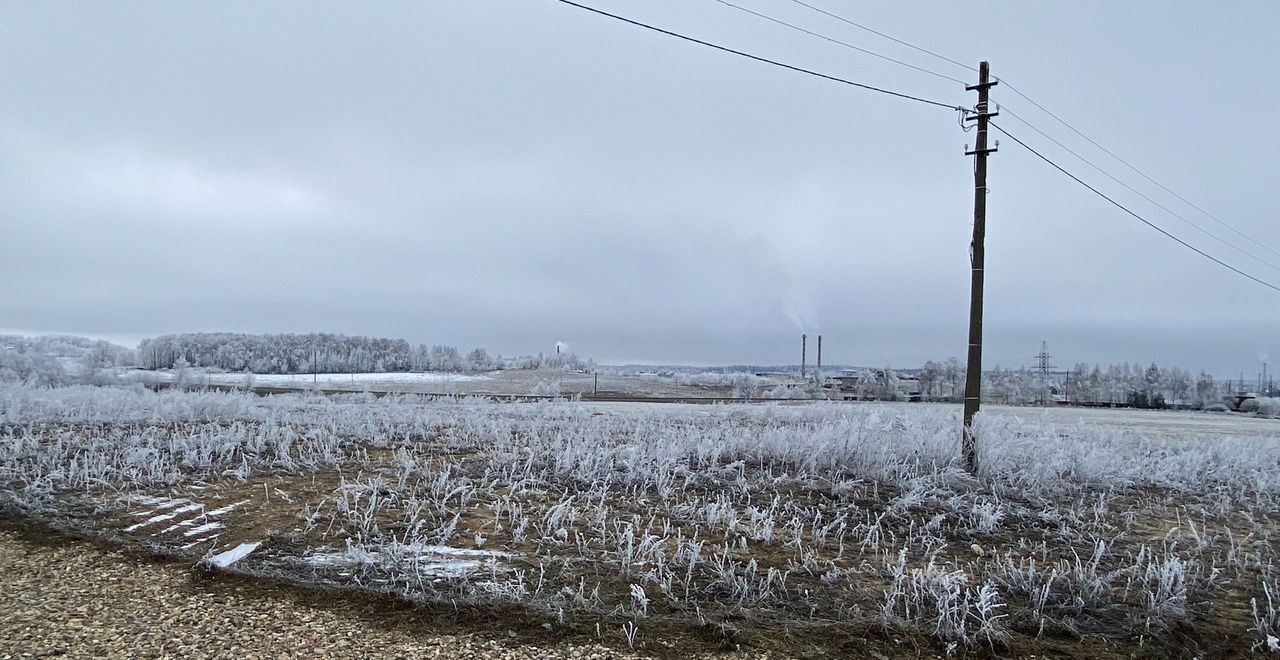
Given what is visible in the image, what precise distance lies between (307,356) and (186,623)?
72585 mm

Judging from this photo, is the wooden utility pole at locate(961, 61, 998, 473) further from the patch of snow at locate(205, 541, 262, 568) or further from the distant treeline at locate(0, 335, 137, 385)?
the distant treeline at locate(0, 335, 137, 385)

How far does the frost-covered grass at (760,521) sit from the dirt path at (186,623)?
0.47 meters

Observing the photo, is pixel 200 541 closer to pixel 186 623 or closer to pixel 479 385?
pixel 186 623

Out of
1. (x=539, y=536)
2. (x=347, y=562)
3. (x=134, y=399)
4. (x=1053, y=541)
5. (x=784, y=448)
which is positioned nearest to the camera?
(x=347, y=562)

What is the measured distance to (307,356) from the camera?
69.4 metres

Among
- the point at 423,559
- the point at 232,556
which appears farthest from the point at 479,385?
the point at 423,559

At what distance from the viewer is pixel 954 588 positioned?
4.89m

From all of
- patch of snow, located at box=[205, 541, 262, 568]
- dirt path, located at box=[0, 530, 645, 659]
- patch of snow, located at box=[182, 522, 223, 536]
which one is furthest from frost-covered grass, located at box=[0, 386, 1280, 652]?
patch of snow, located at box=[182, 522, 223, 536]

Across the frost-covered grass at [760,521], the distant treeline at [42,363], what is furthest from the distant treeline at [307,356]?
the frost-covered grass at [760,521]

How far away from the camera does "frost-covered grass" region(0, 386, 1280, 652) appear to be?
4.70 m

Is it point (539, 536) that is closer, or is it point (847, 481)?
point (539, 536)

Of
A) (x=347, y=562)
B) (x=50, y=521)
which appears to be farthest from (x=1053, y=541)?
(x=50, y=521)

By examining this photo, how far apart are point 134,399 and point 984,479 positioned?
61.7 ft

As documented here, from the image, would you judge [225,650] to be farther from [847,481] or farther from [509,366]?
[509,366]
